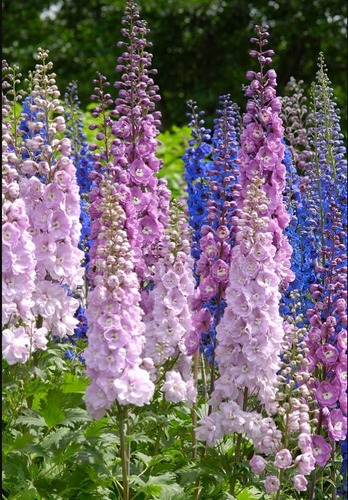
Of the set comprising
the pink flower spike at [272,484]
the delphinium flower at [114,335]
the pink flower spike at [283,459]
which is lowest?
the pink flower spike at [272,484]

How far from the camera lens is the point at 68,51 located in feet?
56.6

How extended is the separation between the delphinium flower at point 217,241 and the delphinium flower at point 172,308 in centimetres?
21

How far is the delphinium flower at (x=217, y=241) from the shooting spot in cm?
487

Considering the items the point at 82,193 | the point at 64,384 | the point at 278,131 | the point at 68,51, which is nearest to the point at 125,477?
the point at 64,384

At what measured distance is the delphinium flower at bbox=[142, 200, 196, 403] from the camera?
453 centimetres

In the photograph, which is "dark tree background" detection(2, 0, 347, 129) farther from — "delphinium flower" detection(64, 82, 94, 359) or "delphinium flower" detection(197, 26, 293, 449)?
"delphinium flower" detection(197, 26, 293, 449)

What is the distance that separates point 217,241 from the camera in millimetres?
5012

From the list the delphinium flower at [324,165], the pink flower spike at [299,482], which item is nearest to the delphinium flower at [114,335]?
the pink flower spike at [299,482]

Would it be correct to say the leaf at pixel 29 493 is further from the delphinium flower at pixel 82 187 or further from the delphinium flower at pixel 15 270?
the delphinium flower at pixel 82 187

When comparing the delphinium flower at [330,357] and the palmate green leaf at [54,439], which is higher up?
the delphinium flower at [330,357]

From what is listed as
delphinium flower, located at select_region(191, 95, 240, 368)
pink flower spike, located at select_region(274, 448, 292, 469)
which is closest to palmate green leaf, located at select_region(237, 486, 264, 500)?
pink flower spike, located at select_region(274, 448, 292, 469)

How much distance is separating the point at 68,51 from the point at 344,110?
19.3 ft

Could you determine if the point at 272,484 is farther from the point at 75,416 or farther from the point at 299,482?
the point at 75,416

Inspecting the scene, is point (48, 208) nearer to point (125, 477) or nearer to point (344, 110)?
point (125, 477)
